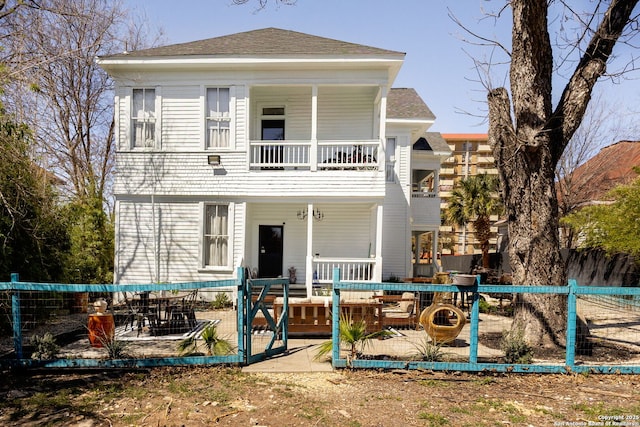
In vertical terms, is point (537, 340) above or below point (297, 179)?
below

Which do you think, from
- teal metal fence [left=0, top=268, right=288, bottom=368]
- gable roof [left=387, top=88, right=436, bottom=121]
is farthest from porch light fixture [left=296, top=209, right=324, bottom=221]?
gable roof [left=387, top=88, right=436, bottom=121]

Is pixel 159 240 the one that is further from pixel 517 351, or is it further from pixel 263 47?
pixel 517 351

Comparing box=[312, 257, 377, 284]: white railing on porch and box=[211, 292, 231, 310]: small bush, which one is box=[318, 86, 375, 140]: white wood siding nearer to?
box=[312, 257, 377, 284]: white railing on porch

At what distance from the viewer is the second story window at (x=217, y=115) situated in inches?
456

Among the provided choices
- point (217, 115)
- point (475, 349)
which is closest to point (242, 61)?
point (217, 115)

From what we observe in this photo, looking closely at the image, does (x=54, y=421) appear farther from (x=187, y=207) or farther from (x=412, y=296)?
(x=187, y=207)

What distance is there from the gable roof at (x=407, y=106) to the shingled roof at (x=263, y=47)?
3.80 meters

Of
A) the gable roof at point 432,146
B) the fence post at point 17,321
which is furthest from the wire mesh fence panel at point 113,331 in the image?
the gable roof at point 432,146

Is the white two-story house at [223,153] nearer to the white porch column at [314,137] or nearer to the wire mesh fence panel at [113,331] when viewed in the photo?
the white porch column at [314,137]

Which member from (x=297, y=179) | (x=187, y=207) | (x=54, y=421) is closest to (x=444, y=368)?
(x=54, y=421)

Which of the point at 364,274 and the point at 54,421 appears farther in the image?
the point at 364,274

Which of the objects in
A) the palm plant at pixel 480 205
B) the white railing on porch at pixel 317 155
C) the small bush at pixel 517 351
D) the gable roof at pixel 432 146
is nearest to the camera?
the small bush at pixel 517 351

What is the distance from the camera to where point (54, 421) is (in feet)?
12.7

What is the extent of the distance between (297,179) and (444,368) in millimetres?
7278
